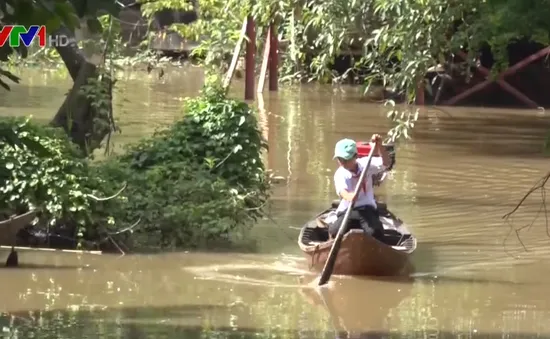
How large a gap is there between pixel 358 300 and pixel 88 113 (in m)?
5.47

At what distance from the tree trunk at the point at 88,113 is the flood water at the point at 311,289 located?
241cm

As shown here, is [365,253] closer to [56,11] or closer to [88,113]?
[88,113]

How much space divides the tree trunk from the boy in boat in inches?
159

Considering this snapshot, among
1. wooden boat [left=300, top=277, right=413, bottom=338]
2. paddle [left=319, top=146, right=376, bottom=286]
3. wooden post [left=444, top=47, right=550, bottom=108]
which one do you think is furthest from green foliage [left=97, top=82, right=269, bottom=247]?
wooden post [left=444, top=47, right=550, bottom=108]

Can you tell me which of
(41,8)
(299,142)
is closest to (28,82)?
(299,142)

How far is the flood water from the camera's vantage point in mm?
9852

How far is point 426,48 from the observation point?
580 inches

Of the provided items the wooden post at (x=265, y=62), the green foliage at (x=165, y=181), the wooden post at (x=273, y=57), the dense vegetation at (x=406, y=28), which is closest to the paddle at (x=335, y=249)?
the green foliage at (x=165, y=181)

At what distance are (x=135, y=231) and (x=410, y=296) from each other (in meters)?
3.32

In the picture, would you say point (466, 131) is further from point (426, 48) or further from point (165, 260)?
point (165, 260)

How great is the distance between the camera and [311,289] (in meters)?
11.5

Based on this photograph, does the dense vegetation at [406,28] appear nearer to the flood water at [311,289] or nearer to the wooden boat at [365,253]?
the flood water at [311,289]

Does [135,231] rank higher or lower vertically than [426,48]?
lower

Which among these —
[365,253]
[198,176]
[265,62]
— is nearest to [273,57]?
[265,62]
